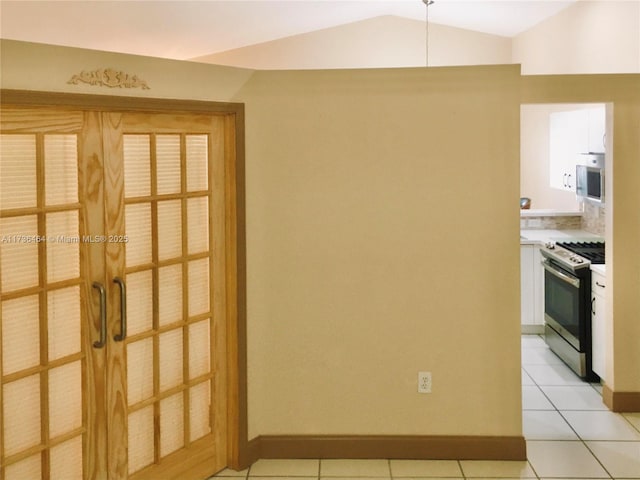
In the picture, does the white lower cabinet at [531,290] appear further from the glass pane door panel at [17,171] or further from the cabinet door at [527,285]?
the glass pane door panel at [17,171]

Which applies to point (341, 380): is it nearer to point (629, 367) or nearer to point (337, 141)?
point (337, 141)

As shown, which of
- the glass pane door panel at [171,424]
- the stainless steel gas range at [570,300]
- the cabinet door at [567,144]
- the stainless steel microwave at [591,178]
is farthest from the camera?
the cabinet door at [567,144]

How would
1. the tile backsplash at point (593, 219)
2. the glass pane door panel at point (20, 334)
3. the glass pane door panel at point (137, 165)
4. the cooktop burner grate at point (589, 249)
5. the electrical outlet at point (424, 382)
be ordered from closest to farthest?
the glass pane door panel at point (20, 334) < the glass pane door panel at point (137, 165) < the electrical outlet at point (424, 382) < the cooktop burner grate at point (589, 249) < the tile backsplash at point (593, 219)

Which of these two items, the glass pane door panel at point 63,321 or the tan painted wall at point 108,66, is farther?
the glass pane door panel at point 63,321

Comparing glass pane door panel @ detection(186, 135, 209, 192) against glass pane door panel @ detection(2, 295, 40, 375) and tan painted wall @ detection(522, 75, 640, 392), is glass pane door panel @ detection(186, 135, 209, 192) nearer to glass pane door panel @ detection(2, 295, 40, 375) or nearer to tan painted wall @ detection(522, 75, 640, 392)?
glass pane door panel @ detection(2, 295, 40, 375)

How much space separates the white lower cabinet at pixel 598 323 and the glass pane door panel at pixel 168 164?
10.0ft

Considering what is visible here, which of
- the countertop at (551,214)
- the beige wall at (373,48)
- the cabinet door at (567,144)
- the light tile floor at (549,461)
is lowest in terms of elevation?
the light tile floor at (549,461)

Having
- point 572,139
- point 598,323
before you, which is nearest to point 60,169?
point 598,323

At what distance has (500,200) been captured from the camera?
420cm

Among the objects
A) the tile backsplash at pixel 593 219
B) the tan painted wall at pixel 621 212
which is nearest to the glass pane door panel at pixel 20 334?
the tan painted wall at pixel 621 212

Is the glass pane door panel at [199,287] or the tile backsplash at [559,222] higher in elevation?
the tile backsplash at [559,222]

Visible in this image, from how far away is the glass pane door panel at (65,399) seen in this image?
10.6ft

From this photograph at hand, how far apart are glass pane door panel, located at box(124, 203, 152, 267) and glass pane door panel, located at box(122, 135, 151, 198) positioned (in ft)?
0.22

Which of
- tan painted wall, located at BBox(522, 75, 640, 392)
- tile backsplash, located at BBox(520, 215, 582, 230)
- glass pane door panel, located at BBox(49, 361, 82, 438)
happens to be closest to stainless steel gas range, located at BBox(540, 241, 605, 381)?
tan painted wall, located at BBox(522, 75, 640, 392)
